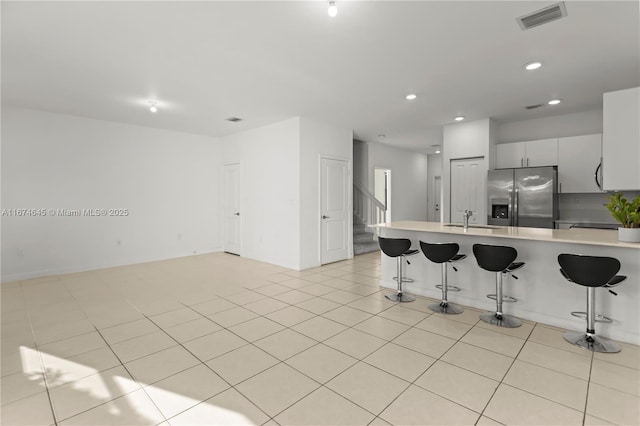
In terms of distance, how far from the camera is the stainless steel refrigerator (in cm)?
521

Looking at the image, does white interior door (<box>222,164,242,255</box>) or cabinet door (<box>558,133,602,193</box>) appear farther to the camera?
white interior door (<box>222,164,242,255</box>)

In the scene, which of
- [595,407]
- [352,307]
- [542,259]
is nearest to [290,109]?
[352,307]

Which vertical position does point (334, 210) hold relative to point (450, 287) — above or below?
above

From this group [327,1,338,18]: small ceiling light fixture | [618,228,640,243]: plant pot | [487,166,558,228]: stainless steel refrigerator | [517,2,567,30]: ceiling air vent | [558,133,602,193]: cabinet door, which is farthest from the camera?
[487,166,558,228]: stainless steel refrigerator

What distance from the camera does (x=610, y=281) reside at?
9.34 feet

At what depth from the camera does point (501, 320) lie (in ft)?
11.4

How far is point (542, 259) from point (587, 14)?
7.82 feet

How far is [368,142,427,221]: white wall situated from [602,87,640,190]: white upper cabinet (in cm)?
540

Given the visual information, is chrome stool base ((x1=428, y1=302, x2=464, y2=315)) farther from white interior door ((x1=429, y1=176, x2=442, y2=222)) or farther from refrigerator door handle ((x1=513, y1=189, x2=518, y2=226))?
white interior door ((x1=429, y1=176, x2=442, y2=222))

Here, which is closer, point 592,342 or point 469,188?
point 592,342

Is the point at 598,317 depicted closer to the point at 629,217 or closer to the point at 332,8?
the point at 629,217

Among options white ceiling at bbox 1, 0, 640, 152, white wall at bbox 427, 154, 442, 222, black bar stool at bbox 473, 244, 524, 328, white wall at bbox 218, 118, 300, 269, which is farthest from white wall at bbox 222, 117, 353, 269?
white wall at bbox 427, 154, 442, 222

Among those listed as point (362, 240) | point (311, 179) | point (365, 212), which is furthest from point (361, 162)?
point (311, 179)

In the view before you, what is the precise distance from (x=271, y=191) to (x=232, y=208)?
1.78 m
